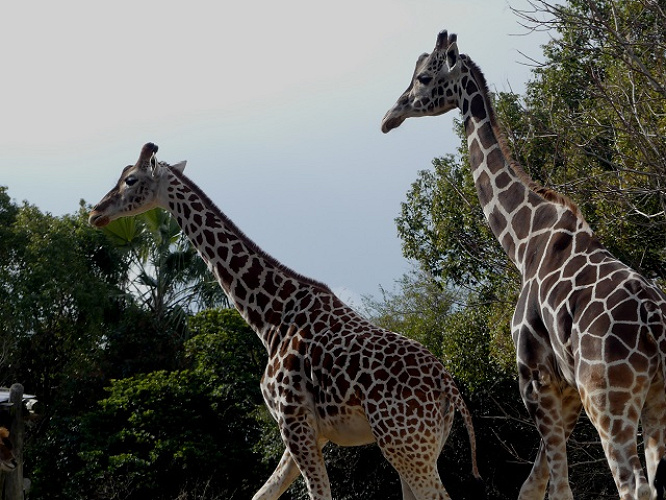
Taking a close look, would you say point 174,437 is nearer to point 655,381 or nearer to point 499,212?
point 499,212

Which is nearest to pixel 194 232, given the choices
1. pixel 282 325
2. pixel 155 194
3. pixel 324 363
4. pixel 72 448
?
pixel 155 194

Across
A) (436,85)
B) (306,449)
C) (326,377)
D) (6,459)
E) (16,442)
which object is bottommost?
(306,449)

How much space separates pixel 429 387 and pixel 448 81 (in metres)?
2.25

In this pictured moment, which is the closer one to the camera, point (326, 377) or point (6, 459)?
point (326, 377)

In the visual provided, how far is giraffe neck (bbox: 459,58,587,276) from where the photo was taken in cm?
652

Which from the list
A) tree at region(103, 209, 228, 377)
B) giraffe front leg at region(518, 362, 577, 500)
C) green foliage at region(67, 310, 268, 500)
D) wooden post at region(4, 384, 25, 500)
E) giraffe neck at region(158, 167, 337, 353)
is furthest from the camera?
tree at region(103, 209, 228, 377)

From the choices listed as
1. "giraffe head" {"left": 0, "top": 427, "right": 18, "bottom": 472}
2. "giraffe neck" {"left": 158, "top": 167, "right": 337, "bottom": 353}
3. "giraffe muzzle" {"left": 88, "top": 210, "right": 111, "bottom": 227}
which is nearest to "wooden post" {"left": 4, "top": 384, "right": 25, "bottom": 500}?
"giraffe head" {"left": 0, "top": 427, "right": 18, "bottom": 472}

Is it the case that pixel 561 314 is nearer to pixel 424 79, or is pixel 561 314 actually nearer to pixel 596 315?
pixel 596 315

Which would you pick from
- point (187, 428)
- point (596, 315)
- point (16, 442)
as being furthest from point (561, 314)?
point (187, 428)

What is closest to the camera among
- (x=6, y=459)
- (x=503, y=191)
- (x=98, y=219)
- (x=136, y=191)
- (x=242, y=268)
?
(x=503, y=191)

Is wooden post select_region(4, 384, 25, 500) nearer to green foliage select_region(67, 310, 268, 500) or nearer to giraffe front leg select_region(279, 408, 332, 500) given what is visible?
green foliage select_region(67, 310, 268, 500)

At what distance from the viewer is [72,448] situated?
18.8 meters

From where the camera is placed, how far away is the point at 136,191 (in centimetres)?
845

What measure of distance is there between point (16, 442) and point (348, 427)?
607cm
